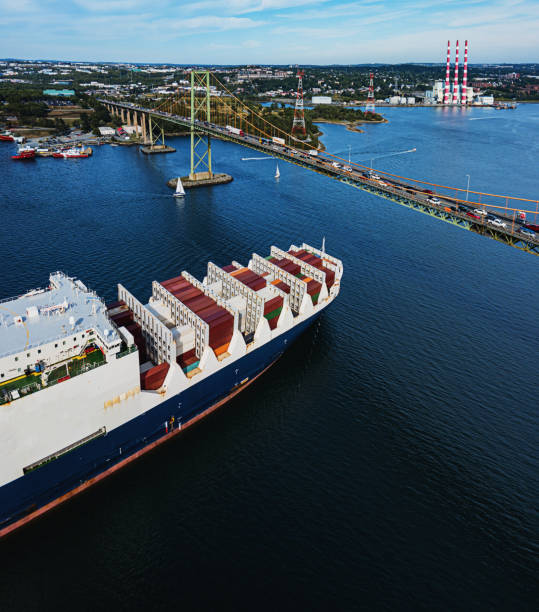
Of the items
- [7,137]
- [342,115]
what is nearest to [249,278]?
[7,137]

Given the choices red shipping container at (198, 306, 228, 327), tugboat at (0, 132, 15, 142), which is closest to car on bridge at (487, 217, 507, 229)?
red shipping container at (198, 306, 228, 327)

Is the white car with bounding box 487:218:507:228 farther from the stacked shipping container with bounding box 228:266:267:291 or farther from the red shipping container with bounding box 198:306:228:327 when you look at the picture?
the red shipping container with bounding box 198:306:228:327

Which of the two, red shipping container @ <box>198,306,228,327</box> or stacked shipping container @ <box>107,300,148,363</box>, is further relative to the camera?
red shipping container @ <box>198,306,228,327</box>

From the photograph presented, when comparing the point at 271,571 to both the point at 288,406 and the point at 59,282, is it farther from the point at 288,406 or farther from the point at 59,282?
the point at 59,282

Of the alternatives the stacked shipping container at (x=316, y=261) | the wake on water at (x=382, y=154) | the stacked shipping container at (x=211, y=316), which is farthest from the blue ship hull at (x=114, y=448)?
the wake on water at (x=382, y=154)

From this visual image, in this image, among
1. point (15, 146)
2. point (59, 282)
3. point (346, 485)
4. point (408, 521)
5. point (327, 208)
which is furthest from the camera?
point (15, 146)

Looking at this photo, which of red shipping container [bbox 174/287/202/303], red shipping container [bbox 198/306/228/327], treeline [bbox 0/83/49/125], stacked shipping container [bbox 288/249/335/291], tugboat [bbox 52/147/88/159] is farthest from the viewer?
treeline [bbox 0/83/49/125]

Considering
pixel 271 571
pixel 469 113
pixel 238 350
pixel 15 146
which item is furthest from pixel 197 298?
pixel 469 113
